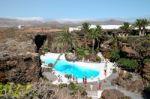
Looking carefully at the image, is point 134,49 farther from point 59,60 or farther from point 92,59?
point 59,60

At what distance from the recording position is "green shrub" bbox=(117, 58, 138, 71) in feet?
128

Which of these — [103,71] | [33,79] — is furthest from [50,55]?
[33,79]

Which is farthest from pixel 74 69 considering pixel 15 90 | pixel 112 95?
pixel 15 90

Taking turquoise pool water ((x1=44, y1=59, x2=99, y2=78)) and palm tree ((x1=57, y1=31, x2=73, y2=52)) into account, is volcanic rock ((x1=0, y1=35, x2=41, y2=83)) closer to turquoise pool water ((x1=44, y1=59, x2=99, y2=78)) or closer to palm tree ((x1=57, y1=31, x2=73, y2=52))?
turquoise pool water ((x1=44, y1=59, x2=99, y2=78))

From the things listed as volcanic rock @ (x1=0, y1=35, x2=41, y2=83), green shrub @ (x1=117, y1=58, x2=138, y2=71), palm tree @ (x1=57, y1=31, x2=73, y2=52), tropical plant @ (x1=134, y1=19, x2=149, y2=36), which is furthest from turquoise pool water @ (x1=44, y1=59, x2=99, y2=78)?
volcanic rock @ (x1=0, y1=35, x2=41, y2=83)

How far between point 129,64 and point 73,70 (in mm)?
8002

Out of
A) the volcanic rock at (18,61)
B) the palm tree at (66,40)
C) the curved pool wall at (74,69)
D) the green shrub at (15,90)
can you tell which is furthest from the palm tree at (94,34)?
the green shrub at (15,90)

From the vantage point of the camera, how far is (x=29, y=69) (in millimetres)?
9492

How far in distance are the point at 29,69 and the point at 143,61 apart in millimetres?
29646

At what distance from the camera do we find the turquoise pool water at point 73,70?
3916 cm

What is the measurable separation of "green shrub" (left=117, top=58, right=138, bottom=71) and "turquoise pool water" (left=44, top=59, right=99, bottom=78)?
12.5 ft

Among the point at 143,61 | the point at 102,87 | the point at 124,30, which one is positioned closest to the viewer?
the point at 102,87

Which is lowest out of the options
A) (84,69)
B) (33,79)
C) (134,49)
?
(84,69)

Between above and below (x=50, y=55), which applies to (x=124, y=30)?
above
